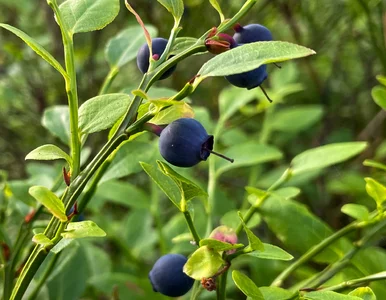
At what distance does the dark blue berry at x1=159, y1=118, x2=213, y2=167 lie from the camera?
21.0 inches

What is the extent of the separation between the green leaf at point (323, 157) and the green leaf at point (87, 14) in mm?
401

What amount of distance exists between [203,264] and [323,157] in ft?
1.47

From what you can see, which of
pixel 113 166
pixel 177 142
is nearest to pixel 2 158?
pixel 113 166

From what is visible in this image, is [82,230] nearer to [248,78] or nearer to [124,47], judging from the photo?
[248,78]

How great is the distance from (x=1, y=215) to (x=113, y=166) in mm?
185

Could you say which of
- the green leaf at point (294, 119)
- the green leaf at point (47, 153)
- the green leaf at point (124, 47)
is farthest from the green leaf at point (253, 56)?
the green leaf at point (294, 119)

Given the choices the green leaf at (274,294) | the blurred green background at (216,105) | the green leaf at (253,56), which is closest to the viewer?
the green leaf at (253,56)

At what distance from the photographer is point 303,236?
32.1 inches

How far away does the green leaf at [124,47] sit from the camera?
2.81 feet

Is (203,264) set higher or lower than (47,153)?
lower

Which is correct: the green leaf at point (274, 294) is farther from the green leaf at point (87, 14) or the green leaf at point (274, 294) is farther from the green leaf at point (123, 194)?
the green leaf at point (123, 194)

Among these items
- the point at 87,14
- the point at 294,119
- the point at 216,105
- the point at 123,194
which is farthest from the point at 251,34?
the point at 216,105

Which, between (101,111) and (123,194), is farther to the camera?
(123,194)

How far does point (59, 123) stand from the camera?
920mm
